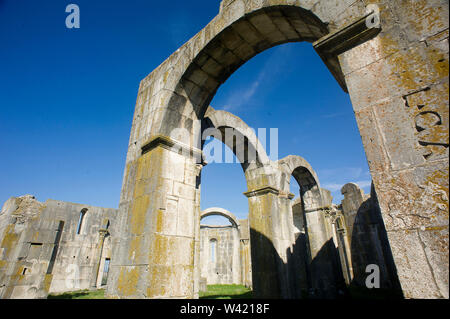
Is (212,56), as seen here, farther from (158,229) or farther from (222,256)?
(222,256)

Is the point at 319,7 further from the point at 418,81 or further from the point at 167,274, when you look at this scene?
the point at 167,274

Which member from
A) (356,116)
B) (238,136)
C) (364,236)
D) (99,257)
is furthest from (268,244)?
(99,257)

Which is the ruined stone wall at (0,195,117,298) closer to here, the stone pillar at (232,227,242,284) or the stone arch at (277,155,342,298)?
the stone arch at (277,155,342,298)

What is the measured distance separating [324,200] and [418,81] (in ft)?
26.4

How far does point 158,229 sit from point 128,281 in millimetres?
747

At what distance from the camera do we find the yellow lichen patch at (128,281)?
9.52 feet

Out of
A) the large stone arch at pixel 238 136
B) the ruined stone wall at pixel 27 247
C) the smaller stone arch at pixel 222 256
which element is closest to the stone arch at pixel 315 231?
the large stone arch at pixel 238 136

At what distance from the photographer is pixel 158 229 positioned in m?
3.08

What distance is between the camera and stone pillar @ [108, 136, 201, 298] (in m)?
2.93

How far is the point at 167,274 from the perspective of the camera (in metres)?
3.00

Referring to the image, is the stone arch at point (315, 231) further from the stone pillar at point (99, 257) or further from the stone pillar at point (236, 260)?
the stone pillar at point (99, 257)
